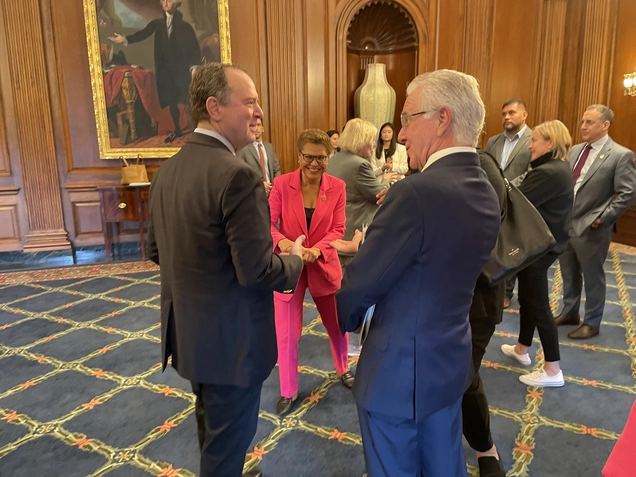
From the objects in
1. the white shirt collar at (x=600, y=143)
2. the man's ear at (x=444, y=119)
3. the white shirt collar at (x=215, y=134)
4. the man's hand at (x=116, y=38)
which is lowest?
the white shirt collar at (x=600, y=143)

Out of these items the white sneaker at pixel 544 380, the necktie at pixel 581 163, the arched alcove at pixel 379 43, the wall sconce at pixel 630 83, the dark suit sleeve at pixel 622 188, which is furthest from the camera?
the arched alcove at pixel 379 43

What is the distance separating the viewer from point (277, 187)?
2.67 m

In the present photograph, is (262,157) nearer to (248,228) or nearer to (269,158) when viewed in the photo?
(269,158)

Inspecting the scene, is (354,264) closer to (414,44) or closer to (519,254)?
(519,254)

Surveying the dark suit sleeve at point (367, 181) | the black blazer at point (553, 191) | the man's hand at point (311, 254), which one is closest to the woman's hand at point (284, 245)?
→ the man's hand at point (311, 254)

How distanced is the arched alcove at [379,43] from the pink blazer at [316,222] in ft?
16.1

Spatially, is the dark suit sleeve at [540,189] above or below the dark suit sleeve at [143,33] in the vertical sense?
below

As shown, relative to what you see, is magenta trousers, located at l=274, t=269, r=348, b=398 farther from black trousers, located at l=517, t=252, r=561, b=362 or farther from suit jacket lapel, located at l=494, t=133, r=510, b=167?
suit jacket lapel, located at l=494, t=133, r=510, b=167

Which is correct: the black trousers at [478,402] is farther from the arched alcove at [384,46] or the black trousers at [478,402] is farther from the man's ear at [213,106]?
the arched alcove at [384,46]

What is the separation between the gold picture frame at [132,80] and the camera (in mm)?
6387

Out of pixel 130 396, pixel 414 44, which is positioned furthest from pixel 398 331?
pixel 414 44

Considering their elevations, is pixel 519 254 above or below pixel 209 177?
below

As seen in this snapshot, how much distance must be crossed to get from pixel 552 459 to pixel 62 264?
253 inches

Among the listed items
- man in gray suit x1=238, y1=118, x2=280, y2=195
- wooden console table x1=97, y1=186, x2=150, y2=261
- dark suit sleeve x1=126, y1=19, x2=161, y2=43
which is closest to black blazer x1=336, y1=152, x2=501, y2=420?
man in gray suit x1=238, y1=118, x2=280, y2=195
